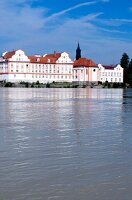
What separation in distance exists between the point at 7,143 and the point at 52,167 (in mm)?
3091

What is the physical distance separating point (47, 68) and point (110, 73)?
29.4m

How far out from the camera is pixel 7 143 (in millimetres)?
11227

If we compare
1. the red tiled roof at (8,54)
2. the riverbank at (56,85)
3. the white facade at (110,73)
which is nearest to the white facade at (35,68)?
the red tiled roof at (8,54)

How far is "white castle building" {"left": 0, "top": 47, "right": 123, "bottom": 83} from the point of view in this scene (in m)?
128

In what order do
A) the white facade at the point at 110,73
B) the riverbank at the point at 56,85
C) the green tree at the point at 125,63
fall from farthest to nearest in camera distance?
the green tree at the point at 125,63
the white facade at the point at 110,73
the riverbank at the point at 56,85

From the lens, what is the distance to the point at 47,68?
437ft

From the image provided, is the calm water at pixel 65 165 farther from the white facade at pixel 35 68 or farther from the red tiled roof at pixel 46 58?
the red tiled roof at pixel 46 58

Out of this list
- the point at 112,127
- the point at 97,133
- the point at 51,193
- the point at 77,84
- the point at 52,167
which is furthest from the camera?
the point at 77,84

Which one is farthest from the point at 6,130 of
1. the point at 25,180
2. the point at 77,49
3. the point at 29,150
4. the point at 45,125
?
the point at 77,49

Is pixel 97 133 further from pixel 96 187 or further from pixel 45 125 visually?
pixel 96 187

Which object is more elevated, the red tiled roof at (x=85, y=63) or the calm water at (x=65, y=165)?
the red tiled roof at (x=85, y=63)

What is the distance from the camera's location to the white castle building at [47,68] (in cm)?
12775

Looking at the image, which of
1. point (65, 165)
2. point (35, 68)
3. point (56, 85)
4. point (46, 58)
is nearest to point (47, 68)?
point (46, 58)

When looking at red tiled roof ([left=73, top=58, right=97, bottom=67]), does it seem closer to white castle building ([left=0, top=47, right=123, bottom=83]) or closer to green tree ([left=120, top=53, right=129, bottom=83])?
white castle building ([left=0, top=47, right=123, bottom=83])
